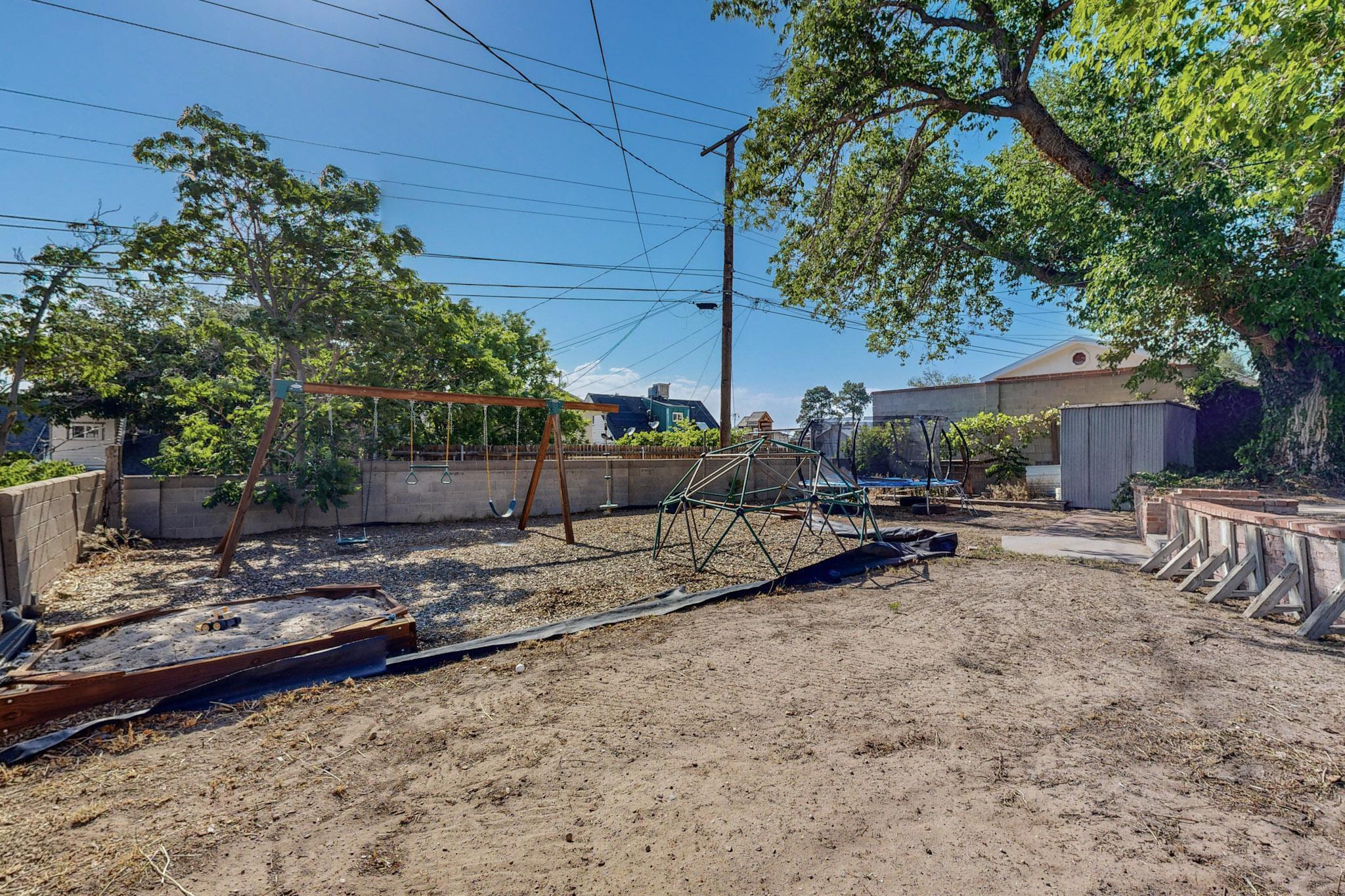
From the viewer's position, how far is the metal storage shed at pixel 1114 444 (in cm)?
1053

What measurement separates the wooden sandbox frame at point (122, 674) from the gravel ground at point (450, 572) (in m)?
0.40

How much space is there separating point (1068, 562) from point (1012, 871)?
232 inches

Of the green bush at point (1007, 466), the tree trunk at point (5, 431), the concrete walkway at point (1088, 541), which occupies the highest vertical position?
the tree trunk at point (5, 431)

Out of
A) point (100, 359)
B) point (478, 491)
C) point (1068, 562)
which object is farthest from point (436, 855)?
point (478, 491)

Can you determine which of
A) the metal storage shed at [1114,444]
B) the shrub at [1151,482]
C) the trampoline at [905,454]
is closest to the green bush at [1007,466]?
the trampoline at [905,454]

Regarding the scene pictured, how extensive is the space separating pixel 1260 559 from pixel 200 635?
8050 mm

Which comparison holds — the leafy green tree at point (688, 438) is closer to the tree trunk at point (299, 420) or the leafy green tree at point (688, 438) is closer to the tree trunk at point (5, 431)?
the tree trunk at point (299, 420)

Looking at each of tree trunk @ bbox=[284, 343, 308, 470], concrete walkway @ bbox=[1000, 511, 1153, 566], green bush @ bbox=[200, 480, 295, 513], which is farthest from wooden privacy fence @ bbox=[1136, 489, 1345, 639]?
tree trunk @ bbox=[284, 343, 308, 470]

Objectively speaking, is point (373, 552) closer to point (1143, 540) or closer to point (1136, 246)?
point (1143, 540)

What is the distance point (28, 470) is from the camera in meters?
5.36

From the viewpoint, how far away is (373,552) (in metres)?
7.19

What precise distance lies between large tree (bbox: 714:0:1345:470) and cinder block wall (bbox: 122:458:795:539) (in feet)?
16.3

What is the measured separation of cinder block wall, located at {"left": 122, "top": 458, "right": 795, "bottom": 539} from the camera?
7.68 meters

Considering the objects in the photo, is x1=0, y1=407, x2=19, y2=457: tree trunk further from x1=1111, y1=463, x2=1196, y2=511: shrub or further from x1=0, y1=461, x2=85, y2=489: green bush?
x1=1111, y1=463, x2=1196, y2=511: shrub
